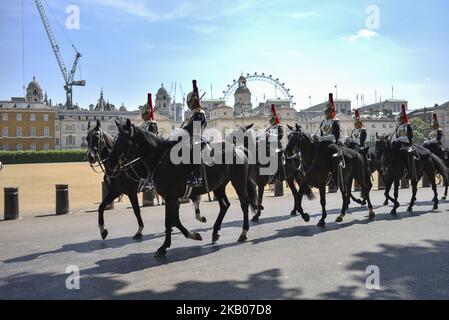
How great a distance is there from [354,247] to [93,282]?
17.0ft

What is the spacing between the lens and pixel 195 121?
838 centimetres

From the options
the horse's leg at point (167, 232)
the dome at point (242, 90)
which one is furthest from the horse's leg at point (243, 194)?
the dome at point (242, 90)

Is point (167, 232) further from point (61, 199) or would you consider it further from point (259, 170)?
point (61, 199)

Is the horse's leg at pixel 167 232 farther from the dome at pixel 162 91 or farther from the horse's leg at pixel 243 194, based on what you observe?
the dome at pixel 162 91

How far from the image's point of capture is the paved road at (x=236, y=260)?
5586 mm

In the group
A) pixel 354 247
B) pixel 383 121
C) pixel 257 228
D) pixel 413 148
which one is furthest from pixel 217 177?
pixel 383 121

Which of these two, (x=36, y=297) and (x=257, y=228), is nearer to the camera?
(x=36, y=297)

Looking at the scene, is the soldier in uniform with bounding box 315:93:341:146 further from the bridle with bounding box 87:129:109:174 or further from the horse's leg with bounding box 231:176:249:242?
the bridle with bounding box 87:129:109:174

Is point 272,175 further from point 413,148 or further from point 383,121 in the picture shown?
point 383,121

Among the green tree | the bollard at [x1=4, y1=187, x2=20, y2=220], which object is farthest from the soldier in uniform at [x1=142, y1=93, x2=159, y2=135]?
the green tree

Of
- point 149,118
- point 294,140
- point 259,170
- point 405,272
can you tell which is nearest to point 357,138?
point 259,170

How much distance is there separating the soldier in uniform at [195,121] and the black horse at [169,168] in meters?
0.16

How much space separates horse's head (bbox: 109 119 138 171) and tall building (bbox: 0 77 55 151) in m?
108
